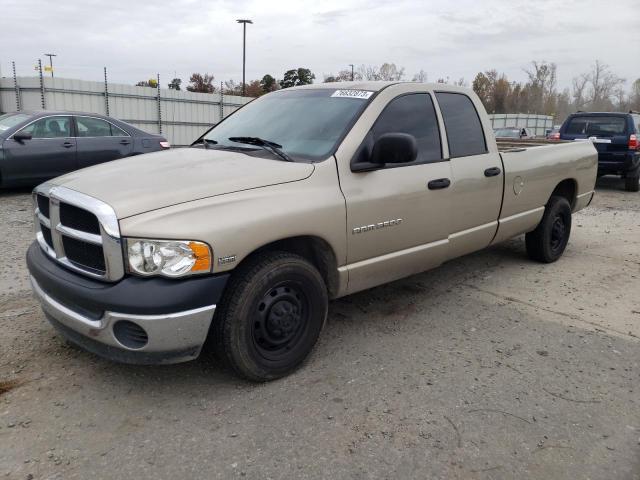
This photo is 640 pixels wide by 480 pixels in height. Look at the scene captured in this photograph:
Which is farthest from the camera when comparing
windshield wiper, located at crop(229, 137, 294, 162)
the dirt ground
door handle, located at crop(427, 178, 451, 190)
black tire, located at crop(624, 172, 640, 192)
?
black tire, located at crop(624, 172, 640, 192)

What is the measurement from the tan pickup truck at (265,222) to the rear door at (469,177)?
2 cm

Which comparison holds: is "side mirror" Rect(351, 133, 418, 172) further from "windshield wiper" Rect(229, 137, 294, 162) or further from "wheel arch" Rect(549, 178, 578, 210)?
"wheel arch" Rect(549, 178, 578, 210)

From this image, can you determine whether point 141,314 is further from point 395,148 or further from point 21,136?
point 21,136

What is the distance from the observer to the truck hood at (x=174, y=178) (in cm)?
284

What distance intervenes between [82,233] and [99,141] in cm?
747

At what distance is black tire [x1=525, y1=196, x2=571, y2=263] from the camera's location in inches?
226

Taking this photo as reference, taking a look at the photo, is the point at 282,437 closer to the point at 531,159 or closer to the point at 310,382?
the point at 310,382

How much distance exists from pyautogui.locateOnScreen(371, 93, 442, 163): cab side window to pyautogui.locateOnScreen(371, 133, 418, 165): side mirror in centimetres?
34

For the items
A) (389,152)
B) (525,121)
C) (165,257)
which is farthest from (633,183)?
(525,121)

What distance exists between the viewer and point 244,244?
2885mm

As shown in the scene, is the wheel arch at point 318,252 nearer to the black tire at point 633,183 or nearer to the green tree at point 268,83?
the black tire at point 633,183

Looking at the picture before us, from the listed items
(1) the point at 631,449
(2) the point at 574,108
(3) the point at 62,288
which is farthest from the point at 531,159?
(2) the point at 574,108

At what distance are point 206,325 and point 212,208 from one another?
0.62 m

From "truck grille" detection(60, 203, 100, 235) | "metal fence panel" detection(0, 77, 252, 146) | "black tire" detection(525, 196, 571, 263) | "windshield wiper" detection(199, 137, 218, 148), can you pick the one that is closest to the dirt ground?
"truck grille" detection(60, 203, 100, 235)
